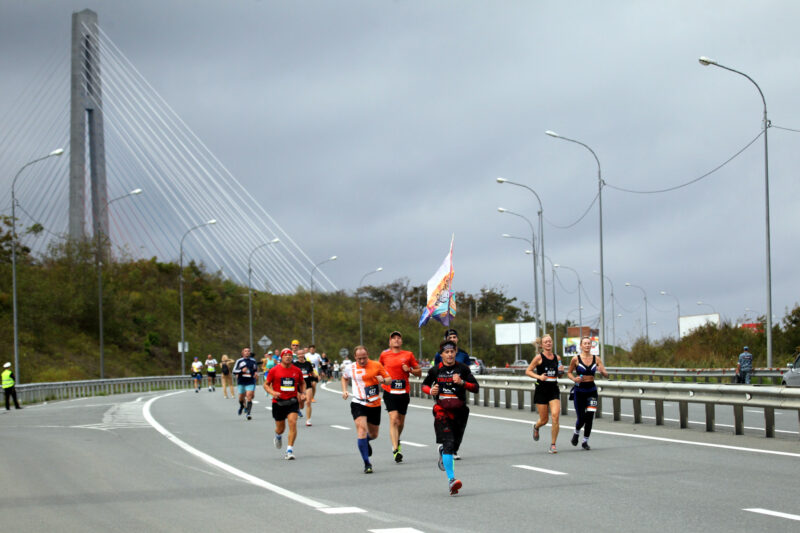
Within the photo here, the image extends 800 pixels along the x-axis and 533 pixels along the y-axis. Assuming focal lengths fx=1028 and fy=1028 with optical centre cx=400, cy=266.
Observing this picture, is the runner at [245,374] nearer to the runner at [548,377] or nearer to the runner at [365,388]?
the runner at [548,377]

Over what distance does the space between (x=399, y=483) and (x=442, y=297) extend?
386 inches

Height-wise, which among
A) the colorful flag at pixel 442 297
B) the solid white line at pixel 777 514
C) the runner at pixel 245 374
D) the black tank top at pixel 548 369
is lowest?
the solid white line at pixel 777 514

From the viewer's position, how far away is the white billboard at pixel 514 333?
311 feet

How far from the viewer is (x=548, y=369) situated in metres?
16.1

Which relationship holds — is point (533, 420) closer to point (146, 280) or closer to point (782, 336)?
point (782, 336)

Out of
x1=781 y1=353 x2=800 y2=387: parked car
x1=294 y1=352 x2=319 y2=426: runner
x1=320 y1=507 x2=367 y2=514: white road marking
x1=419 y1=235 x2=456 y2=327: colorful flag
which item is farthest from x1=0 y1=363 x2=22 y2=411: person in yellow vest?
x1=320 y1=507 x2=367 y2=514: white road marking

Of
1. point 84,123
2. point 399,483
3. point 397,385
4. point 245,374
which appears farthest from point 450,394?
point 84,123

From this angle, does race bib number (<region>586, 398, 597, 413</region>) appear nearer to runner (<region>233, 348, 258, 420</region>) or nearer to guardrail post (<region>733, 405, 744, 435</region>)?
→ guardrail post (<region>733, 405, 744, 435</region>)

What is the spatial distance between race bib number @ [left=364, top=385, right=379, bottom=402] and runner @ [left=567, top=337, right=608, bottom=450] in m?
3.45

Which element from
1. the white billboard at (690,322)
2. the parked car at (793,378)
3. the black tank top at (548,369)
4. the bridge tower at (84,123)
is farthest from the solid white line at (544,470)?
the white billboard at (690,322)

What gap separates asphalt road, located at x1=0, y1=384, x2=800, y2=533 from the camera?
368 inches

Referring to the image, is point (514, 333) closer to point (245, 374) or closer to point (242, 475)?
point (245, 374)

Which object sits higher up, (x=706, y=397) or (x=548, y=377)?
(x=548, y=377)

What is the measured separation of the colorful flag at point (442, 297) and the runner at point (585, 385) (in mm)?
4953
